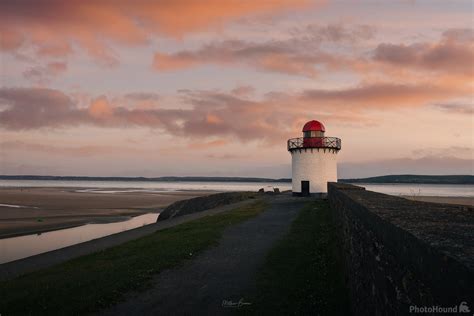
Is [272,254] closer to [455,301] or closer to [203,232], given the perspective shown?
[203,232]

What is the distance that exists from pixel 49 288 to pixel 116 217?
26070 millimetres

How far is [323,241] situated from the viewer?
15.4 metres

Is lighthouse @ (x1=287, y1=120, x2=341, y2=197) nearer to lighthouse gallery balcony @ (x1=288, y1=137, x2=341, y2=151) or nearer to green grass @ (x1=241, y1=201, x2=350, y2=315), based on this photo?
lighthouse gallery balcony @ (x1=288, y1=137, x2=341, y2=151)

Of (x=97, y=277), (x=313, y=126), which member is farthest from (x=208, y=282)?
(x=313, y=126)

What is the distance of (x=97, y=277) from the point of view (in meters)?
11.1

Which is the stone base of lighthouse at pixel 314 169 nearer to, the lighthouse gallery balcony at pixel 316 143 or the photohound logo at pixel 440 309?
the lighthouse gallery balcony at pixel 316 143

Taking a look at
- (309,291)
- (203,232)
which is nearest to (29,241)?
(203,232)

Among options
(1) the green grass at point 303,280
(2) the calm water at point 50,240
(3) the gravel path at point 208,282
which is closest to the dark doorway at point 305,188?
(2) the calm water at point 50,240

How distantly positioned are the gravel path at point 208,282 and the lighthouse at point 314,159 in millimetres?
20831

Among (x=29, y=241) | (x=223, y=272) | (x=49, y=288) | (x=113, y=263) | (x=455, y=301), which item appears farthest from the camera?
(x=29, y=241)

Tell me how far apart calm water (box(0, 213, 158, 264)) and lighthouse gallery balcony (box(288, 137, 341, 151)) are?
1789cm

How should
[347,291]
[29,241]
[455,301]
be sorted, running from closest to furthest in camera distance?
[455,301]
[347,291]
[29,241]

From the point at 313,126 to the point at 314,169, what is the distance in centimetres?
447

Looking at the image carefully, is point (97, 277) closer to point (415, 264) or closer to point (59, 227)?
point (415, 264)
